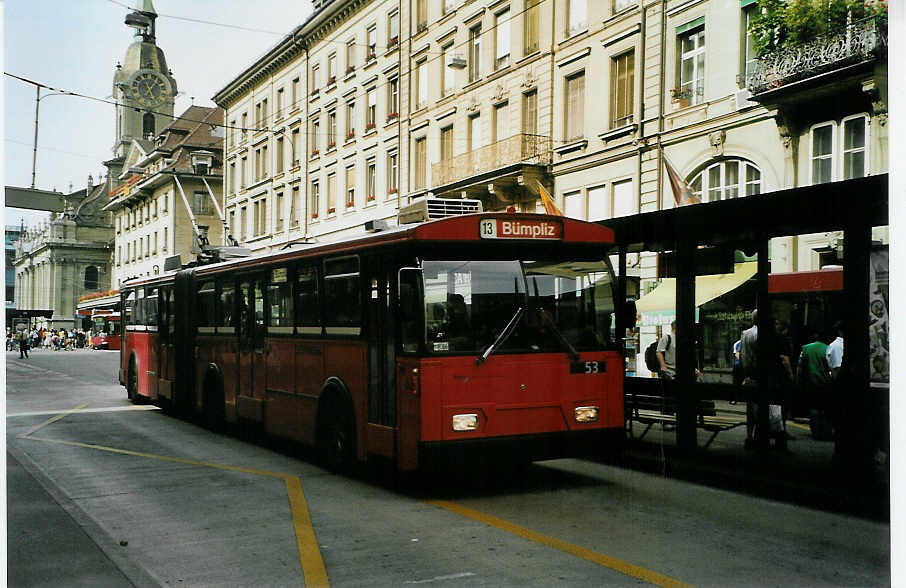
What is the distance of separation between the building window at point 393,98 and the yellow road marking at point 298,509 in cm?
490

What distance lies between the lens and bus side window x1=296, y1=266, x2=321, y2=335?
1039 cm

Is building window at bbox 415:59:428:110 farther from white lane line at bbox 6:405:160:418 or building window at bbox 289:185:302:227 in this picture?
white lane line at bbox 6:405:160:418

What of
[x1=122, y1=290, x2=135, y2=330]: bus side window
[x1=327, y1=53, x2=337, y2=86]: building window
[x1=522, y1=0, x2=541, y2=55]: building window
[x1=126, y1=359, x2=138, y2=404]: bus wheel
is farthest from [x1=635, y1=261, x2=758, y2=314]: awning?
[x1=126, y1=359, x2=138, y2=404]: bus wheel

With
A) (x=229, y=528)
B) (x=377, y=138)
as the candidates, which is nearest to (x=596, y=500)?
(x=229, y=528)

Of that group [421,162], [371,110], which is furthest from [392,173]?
[371,110]

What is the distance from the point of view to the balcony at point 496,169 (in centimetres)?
1236

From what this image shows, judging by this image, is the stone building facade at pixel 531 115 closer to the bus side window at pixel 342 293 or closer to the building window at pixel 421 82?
the building window at pixel 421 82

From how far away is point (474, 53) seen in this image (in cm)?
1259

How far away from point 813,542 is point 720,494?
A: 6.35 feet

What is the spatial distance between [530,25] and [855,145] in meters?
4.68

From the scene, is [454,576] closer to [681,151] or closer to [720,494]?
[720,494]

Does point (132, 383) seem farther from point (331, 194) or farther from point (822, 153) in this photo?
point (822, 153)

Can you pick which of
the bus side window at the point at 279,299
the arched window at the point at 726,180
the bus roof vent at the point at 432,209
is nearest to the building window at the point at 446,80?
the bus side window at the point at 279,299

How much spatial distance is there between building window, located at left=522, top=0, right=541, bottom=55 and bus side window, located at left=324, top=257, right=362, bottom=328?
14.9 feet
